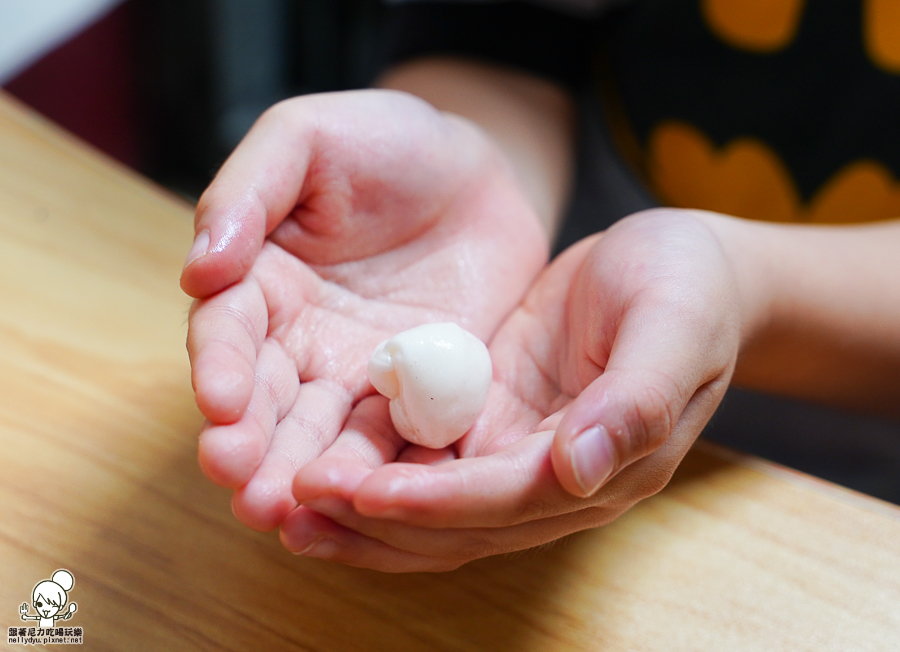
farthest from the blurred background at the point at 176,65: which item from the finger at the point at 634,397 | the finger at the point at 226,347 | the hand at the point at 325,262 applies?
the finger at the point at 634,397

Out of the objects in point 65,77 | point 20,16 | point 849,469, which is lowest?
point 849,469

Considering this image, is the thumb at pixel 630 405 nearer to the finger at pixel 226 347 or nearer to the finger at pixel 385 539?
the finger at pixel 385 539

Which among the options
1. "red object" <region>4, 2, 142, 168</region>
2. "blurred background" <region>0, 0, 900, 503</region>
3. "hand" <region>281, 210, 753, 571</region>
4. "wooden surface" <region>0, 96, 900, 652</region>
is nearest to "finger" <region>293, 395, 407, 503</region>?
"hand" <region>281, 210, 753, 571</region>

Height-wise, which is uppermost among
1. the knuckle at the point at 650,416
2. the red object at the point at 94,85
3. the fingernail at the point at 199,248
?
the fingernail at the point at 199,248

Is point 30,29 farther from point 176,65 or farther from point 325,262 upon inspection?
point 325,262

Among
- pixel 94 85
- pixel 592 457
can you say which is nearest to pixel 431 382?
pixel 592 457

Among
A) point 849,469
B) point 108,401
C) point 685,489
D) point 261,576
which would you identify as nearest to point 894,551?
point 685,489

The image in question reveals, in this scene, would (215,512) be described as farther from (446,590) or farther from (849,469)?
(849,469)

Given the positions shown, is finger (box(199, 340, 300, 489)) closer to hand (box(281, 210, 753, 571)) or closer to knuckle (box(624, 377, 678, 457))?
hand (box(281, 210, 753, 571))
